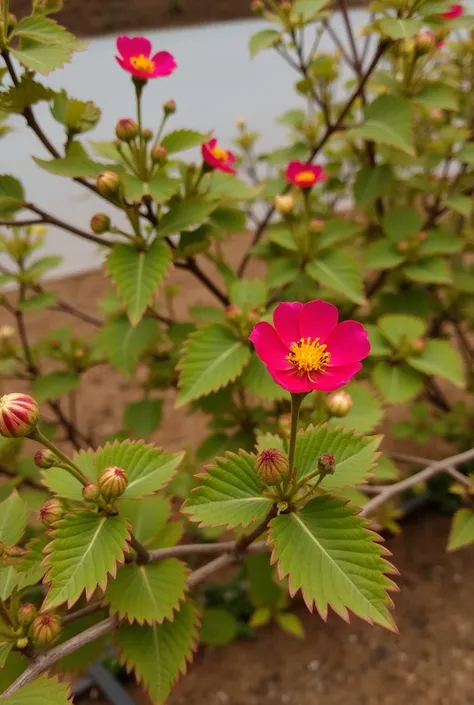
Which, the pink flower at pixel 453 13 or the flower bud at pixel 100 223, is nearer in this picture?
the flower bud at pixel 100 223

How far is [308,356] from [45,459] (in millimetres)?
231

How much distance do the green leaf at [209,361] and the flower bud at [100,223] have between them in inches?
7.1

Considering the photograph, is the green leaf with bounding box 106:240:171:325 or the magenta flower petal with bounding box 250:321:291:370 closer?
the magenta flower petal with bounding box 250:321:291:370

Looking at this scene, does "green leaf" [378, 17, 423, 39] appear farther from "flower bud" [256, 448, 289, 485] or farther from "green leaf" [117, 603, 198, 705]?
"green leaf" [117, 603, 198, 705]

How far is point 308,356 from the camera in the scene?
1.57 ft

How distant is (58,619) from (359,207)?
0.82 m

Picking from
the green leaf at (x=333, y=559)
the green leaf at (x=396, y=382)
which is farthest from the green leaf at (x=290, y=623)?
the green leaf at (x=333, y=559)

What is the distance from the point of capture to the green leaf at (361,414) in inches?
27.9

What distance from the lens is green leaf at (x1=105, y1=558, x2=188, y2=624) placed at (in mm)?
538

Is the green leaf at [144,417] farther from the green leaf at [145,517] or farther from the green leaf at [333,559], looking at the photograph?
the green leaf at [333,559]

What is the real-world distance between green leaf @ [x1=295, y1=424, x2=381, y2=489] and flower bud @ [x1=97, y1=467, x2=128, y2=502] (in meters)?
0.15

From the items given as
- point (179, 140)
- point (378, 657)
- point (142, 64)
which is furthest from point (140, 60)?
point (378, 657)

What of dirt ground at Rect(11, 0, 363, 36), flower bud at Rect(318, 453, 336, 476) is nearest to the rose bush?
flower bud at Rect(318, 453, 336, 476)

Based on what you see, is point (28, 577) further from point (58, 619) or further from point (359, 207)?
point (359, 207)
